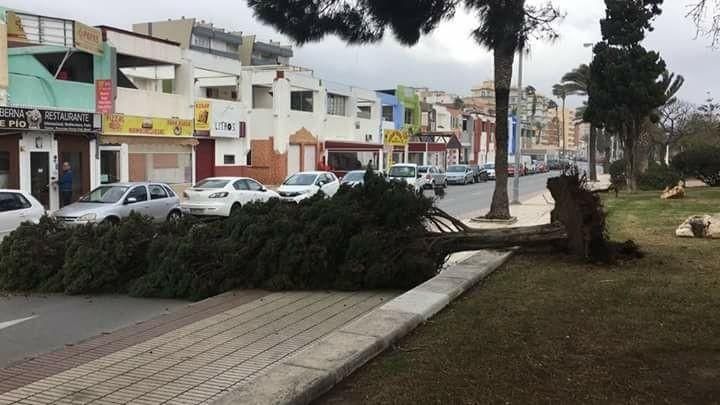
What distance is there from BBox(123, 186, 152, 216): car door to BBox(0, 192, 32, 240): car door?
9.36 ft

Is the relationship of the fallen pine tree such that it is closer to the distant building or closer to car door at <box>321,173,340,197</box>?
car door at <box>321,173,340,197</box>

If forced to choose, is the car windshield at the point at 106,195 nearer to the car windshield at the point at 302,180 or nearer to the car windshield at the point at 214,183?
the car windshield at the point at 214,183

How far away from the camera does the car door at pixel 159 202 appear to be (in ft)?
62.2

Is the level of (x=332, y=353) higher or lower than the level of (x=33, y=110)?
lower

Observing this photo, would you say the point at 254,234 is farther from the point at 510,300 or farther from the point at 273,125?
the point at 273,125

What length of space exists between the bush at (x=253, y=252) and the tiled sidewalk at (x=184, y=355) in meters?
0.63

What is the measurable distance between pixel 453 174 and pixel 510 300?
44.8 m

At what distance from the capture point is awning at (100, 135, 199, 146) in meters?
26.9

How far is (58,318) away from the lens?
8.32 m

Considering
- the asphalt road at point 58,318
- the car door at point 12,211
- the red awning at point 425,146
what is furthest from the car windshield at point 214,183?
the red awning at point 425,146

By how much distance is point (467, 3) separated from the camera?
684cm

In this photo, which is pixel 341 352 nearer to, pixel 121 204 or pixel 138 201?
pixel 121 204

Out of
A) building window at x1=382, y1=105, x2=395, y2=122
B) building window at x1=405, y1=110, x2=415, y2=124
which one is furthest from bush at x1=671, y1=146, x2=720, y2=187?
building window at x1=405, y1=110, x2=415, y2=124

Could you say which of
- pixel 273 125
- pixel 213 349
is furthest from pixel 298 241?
pixel 273 125
